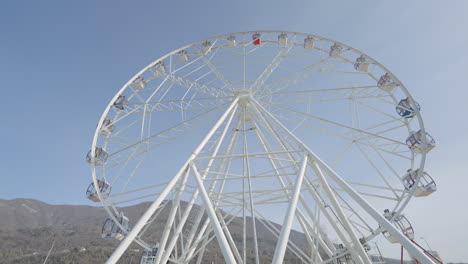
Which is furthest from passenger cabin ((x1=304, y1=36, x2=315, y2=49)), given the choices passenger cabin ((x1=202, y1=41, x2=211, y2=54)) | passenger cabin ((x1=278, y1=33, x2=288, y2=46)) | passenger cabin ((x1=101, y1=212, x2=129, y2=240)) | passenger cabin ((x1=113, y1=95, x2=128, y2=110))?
passenger cabin ((x1=101, y1=212, x2=129, y2=240))

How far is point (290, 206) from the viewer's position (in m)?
8.44

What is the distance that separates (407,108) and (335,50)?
5740 millimetres

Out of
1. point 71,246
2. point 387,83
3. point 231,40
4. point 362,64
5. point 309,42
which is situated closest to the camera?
point 387,83

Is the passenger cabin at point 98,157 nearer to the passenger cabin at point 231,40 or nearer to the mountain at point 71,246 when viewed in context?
the passenger cabin at point 231,40

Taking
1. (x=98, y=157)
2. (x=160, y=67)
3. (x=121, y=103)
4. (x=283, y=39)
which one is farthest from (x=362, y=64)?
(x=98, y=157)

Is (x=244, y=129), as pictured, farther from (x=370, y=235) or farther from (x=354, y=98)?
(x=370, y=235)

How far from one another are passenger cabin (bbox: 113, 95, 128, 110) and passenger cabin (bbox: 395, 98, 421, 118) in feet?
55.2

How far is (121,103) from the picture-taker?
57.5 ft

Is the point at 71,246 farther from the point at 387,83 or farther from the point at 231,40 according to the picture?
the point at 387,83

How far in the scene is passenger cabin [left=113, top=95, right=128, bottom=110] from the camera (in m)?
17.4

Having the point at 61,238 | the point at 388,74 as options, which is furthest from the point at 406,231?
the point at 61,238

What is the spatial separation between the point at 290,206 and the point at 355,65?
13505 millimetres


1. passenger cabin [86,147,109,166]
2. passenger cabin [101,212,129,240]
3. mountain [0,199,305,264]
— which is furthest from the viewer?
mountain [0,199,305,264]

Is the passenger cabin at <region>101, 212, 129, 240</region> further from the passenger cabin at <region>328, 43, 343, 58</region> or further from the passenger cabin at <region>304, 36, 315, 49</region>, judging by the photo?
the passenger cabin at <region>328, 43, 343, 58</region>
